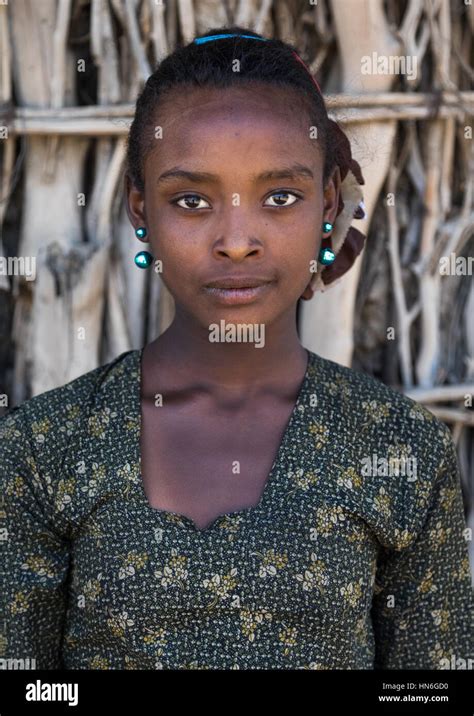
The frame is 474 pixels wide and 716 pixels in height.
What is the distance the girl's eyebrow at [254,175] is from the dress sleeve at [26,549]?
0.42 metres

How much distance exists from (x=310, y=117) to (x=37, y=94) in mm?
785

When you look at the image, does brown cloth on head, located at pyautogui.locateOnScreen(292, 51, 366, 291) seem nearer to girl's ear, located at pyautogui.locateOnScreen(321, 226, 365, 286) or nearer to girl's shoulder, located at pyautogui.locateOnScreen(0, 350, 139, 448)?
girl's ear, located at pyautogui.locateOnScreen(321, 226, 365, 286)

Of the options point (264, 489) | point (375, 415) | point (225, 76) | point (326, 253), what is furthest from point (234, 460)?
point (225, 76)

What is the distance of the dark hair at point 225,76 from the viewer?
1.41 meters

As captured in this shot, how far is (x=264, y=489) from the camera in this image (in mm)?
1429

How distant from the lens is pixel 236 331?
146cm

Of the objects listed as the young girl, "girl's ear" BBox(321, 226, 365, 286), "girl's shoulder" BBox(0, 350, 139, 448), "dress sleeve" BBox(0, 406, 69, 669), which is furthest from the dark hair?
"dress sleeve" BBox(0, 406, 69, 669)

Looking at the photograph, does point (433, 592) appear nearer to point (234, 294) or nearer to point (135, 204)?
point (234, 294)

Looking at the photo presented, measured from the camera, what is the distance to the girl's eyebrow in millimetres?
1351

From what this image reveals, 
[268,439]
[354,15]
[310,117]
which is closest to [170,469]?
[268,439]

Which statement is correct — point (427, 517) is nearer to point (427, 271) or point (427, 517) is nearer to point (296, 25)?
point (427, 271)

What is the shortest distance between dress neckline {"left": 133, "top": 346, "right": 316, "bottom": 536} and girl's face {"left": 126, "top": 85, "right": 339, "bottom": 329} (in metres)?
0.16

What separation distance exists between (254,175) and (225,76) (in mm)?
158

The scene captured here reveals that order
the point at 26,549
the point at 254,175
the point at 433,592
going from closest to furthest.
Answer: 1. the point at 254,175
2. the point at 26,549
3. the point at 433,592
